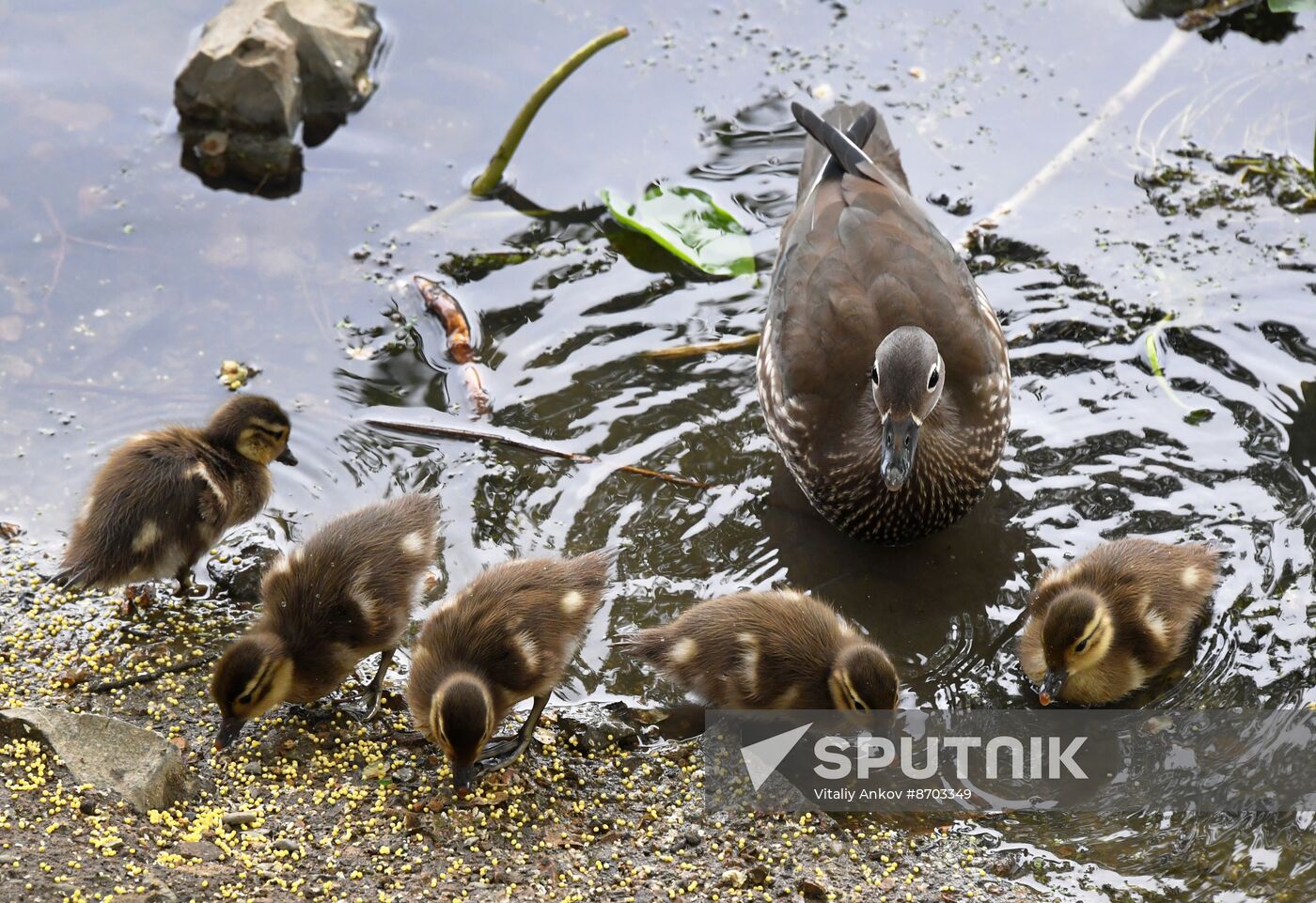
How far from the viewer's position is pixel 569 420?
496 cm

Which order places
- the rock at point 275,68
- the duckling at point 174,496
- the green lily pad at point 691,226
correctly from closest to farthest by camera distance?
1. the duckling at point 174,496
2. the green lily pad at point 691,226
3. the rock at point 275,68

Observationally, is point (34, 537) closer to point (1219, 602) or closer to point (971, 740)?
point (971, 740)

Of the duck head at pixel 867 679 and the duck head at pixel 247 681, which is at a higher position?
the duck head at pixel 867 679

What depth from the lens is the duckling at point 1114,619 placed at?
3.79 m

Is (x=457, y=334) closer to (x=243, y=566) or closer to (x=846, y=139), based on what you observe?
(x=243, y=566)

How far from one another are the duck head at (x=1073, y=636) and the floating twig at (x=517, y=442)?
1.40 meters

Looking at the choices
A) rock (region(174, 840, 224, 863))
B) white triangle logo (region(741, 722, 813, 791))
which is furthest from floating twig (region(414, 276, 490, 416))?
rock (region(174, 840, 224, 863))

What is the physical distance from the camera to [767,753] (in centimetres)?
380

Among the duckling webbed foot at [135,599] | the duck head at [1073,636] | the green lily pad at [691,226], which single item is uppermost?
the duck head at [1073,636]

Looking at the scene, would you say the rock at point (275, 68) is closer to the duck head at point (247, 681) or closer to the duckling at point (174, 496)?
the duckling at point (174, 496)

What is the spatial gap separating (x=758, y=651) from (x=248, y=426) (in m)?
1.82

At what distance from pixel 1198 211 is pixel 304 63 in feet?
13.4

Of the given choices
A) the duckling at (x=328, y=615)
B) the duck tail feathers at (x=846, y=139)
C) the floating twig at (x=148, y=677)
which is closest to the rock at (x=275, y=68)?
the duck tail feathers at (x=846, y=139)

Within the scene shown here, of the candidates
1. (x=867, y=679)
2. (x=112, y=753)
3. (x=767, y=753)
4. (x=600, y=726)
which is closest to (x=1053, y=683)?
(x=867, y=679)
